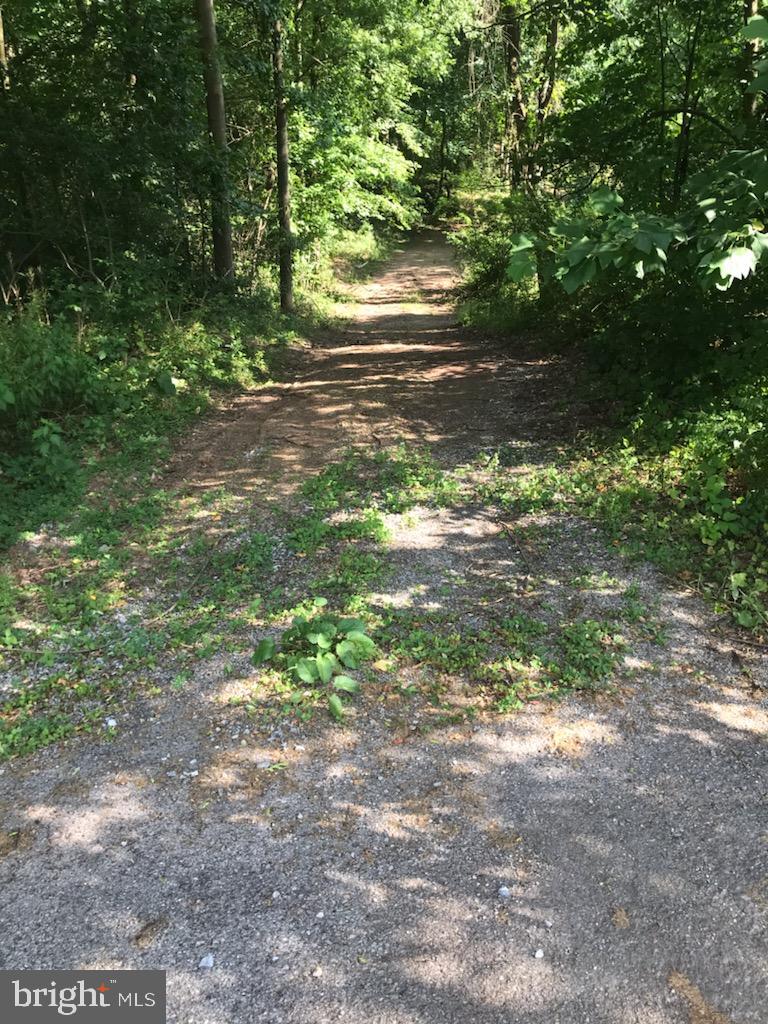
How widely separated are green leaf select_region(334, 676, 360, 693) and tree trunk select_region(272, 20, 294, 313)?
11811mm

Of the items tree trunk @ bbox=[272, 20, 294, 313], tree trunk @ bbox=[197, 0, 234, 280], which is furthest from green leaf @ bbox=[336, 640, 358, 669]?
tree trunk @ bbox=[272, 20, 294, 313]

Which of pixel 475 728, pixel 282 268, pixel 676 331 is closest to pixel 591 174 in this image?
pixel 676 331

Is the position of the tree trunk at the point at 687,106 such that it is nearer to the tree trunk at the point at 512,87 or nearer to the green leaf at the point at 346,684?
the tree trunk at the point at 512,87

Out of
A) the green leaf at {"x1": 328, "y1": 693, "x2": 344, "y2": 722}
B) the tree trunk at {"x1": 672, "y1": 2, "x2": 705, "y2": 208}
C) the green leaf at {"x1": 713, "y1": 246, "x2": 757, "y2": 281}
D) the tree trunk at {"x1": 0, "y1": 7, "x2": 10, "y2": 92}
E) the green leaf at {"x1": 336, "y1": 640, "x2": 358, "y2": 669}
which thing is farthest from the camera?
the tree trunk at {"x1": 0, "y1": 7, "x2": 10, "y2": 92}

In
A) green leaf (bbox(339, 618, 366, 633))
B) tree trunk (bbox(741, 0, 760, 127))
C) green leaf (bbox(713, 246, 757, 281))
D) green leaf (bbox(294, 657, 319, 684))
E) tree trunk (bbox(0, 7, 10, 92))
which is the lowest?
green leaf (bbox(294, 657, 319, 684))

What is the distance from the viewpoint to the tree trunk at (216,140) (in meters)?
10.5

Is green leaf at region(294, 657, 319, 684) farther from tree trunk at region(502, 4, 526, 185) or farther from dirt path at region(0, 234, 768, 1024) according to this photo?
tree trunk at region(502, 4, 526, 185)

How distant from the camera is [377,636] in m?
4.12

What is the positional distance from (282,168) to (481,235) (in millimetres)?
4342

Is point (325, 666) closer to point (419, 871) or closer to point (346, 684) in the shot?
point (346, 684)

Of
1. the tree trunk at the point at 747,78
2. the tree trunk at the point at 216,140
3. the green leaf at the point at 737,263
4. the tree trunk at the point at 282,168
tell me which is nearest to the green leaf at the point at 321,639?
the green leaf at the point at 737,263

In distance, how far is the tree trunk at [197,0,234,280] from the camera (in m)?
10.5

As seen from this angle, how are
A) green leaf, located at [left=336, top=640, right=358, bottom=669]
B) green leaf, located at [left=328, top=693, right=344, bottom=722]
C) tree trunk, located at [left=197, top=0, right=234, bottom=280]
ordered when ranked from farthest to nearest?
tree trunk, located at [left=197, top=0, right=234, bottom=280], green leaf, located at [left=336, top=640, right=358, bottom=669], green leaf, located at [left=328, top=693, right=344, bottom=722]

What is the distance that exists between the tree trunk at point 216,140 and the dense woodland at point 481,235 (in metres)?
0.04
